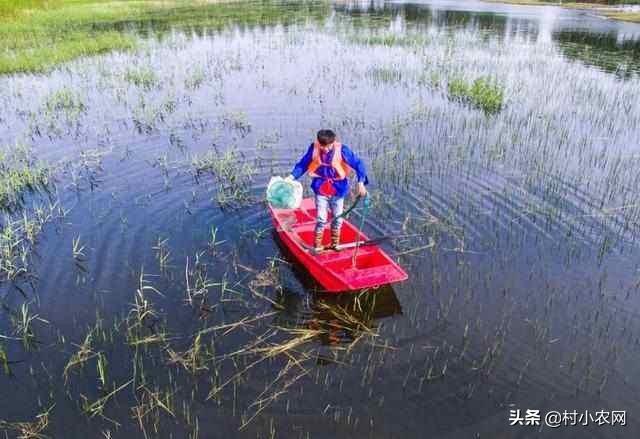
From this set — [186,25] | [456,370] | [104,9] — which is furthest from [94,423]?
[104,9]

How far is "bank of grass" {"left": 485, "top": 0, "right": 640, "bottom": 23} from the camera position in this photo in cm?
3594

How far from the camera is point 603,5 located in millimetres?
44125

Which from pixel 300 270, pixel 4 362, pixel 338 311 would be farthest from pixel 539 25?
pixel 4 362

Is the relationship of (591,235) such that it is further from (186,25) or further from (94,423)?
(186,25)

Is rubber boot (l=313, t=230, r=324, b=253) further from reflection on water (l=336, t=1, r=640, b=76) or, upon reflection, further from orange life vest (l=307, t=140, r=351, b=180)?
reflection on water (l=336, t=1, r=640, b=76)

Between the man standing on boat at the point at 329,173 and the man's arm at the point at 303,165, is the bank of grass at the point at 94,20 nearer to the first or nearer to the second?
the man's arm at the point at 303,165

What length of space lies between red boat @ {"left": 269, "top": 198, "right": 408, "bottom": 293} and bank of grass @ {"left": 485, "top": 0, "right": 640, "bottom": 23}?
36397 millimetres

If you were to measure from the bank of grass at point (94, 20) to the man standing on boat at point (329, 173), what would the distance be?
16111 millimetres

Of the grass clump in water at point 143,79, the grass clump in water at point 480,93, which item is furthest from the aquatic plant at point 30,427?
the grass clump in water at point 143,79

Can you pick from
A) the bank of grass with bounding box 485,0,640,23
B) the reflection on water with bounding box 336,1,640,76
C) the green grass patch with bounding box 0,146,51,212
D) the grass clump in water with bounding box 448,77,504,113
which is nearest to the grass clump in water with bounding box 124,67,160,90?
the green grass patch with bounding box 0,146,51,212

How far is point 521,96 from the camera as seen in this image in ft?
51.0

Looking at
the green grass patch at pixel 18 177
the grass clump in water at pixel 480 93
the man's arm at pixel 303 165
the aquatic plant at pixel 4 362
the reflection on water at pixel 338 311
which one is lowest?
the reflection on water at pixel 338 311

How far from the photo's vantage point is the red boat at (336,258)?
6.62m

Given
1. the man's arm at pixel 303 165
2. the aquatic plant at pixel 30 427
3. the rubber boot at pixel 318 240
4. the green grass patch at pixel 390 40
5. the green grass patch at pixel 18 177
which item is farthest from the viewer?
the green grass patch at pixel 390 40
